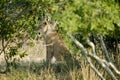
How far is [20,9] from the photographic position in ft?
21.2

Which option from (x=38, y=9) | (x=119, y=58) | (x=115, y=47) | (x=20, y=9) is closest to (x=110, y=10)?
(x=38, y=9)

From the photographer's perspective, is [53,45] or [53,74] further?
[53,45]

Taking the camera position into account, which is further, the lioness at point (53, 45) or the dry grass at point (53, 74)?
the lioness at point (53, 45)

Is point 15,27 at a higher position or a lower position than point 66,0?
lower

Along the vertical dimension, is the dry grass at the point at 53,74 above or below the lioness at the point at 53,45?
above

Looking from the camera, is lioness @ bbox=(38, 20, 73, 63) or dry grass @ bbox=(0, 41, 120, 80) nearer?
dry grass @ bbox=(0, 41, 120, 80)

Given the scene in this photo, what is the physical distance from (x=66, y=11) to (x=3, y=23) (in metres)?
2.97

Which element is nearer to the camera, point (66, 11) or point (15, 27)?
point (66, 11)

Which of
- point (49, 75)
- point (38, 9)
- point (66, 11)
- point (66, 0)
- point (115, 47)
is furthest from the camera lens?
point (115, 47)

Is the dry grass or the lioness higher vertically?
the dry grass

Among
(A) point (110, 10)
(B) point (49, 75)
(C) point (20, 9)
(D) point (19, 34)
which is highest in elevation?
(A) point (110, 10)

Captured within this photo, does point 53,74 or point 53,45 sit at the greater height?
point 53,74

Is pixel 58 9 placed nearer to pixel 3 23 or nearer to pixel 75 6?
pixel 75 6

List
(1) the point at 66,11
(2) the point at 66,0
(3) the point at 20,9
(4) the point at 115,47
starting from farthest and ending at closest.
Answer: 1. (4) the point at 115,47
2. (3) the point at 20,9
3. (2) the point at 66,0
4. (1) the point at 66,11
